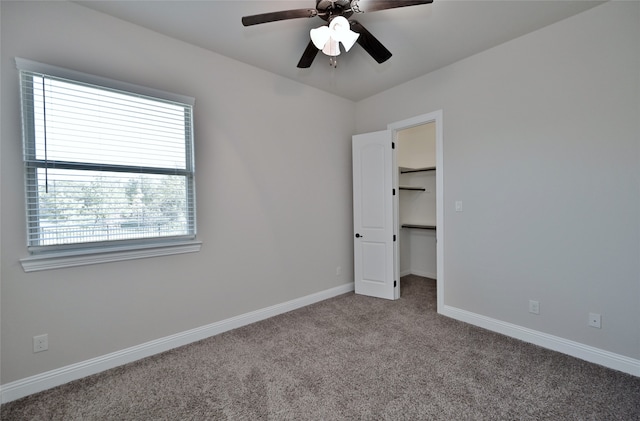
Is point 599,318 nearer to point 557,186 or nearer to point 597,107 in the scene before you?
point 557,186

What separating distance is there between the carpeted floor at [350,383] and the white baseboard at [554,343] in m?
0.08

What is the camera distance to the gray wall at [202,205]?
189 centimetres

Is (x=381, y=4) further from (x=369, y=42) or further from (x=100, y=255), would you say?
(x=100, y=255)

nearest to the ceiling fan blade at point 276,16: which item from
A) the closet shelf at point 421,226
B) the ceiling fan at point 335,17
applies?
the ceiling fan at point 335,17

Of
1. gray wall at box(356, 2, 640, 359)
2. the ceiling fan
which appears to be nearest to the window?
the ceiling fan

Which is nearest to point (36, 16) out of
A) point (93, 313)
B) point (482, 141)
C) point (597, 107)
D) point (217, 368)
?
point (93, 313)

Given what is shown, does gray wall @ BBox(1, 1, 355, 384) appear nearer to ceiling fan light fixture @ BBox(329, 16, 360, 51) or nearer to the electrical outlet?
the electrical outlet

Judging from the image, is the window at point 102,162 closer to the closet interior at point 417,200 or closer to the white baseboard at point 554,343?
the white baseboard at point 554,343

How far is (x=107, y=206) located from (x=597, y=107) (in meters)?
3.97

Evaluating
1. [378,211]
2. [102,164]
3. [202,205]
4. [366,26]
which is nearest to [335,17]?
[366,26]

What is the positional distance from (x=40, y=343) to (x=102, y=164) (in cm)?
136

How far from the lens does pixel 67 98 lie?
6.69ft

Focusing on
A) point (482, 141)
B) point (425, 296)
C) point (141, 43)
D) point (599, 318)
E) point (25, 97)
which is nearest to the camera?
point (25, 97)

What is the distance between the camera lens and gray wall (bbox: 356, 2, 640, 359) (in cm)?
207
